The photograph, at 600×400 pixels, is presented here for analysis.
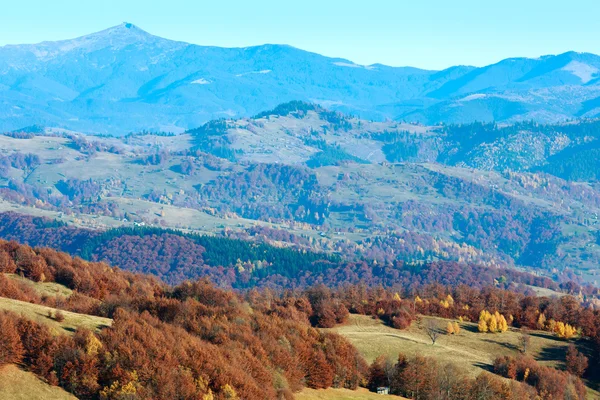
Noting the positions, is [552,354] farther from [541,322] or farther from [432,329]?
[432,329]

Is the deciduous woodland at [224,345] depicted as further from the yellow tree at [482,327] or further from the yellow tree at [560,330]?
the yellow tree at [482,327]

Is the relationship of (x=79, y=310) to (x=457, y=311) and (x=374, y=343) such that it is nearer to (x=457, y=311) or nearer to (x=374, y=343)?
(x=374, y=343)

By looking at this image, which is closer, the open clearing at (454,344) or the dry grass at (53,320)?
the dry grass at (53,320)

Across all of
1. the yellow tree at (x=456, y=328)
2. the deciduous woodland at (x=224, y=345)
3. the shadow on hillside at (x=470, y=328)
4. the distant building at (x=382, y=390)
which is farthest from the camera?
the shadow on hillside at (x=470, y=328)

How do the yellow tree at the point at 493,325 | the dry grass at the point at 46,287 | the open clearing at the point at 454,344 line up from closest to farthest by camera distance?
the dry grass at the point at 46,287 < the open clearing at the point at 454,344 < the yellow tree at the point at 493,325

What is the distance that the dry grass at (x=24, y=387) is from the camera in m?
58.2

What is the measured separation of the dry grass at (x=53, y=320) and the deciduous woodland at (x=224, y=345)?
316 centimetres

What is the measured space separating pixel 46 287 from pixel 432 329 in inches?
2333

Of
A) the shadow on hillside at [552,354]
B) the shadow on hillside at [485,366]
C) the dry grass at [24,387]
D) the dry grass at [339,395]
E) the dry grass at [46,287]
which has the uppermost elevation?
the dry grass at [24,387]

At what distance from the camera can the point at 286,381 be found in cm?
7550

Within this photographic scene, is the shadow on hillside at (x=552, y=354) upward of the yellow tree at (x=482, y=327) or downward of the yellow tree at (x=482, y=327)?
downward

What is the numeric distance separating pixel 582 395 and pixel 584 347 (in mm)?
20183

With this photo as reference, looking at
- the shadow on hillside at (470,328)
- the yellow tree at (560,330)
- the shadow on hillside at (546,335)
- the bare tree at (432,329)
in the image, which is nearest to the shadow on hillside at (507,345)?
the shadow on hillside at (470,328)

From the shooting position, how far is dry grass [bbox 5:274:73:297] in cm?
10225
